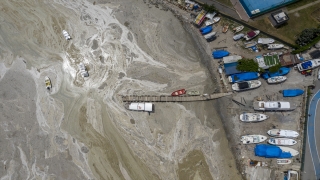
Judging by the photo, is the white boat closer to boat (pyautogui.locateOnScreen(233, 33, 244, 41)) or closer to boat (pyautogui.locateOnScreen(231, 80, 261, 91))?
boat (pyautogui.locateOnScreen(231, 80, 261, 91))

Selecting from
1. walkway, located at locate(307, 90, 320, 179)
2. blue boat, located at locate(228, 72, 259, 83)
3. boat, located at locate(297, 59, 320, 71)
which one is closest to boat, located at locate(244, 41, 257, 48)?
blue boat, located at locate(228, 72, 259, 83)

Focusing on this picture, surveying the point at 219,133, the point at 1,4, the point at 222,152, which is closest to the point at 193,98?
the point at 219,133

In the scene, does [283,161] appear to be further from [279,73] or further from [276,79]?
[279,73]

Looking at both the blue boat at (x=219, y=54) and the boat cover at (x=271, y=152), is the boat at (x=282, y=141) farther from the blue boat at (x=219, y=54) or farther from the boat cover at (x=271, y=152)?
the blue boat at (x=219, y=54)

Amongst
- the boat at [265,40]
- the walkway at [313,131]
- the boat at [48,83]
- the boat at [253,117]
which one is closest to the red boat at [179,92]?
the boat at [253,117]

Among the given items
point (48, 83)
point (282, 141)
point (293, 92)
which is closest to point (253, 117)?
point (282, 141)

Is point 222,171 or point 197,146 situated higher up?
point 197,146

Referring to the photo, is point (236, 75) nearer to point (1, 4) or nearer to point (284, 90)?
point (284, 90)
